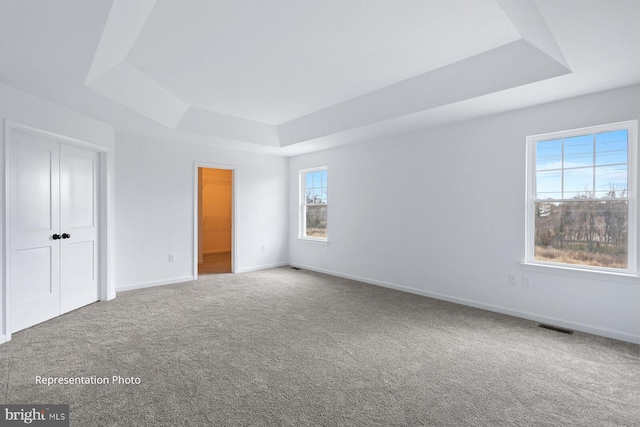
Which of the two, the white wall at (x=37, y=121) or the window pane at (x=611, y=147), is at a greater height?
the white wall at (x=37, y=121)

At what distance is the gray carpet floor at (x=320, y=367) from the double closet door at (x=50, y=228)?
0.28 meters

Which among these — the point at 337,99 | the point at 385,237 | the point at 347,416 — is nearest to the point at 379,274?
the point at 385,237

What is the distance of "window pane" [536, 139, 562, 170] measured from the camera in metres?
3.65

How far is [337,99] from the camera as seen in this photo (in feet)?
14.8

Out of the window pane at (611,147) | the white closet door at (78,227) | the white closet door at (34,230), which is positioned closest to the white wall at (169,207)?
the white closet door at (78,227)

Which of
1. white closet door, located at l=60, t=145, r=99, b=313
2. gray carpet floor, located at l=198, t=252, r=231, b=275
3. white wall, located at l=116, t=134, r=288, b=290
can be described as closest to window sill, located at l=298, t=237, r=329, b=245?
white wall, located at l=116, t=134, r=288, b=290

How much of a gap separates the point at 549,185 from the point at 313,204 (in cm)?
406

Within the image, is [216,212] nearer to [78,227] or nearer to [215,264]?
[215,264]

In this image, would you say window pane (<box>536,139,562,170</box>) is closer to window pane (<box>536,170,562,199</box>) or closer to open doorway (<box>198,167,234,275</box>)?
window pane (<box>536,170,562,199</box>)

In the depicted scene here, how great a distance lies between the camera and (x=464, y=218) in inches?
171

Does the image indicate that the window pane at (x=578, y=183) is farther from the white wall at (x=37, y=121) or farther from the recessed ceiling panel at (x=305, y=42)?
the white wall at (x=37, y=121)

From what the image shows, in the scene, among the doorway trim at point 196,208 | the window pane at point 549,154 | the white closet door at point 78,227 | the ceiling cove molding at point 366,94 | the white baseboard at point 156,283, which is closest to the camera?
the ceiling cove molding at point 366,94

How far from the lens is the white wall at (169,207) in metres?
4.99

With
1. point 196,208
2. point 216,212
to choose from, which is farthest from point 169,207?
point 216,212
